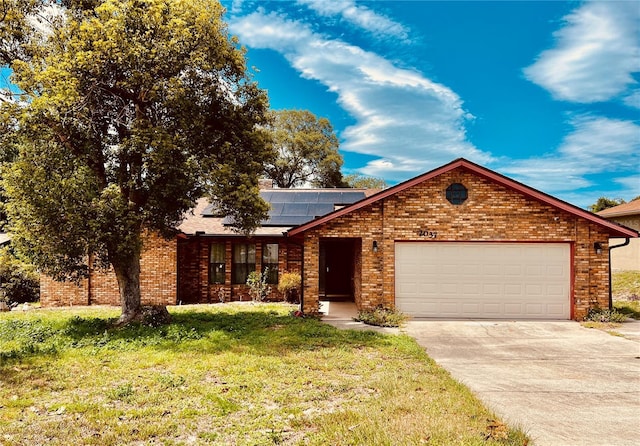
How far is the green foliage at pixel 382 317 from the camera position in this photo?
12.1 m

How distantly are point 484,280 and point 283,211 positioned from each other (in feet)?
30.9

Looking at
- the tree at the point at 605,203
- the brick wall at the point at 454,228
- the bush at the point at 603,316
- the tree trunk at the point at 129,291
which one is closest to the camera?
the tree trunk at the point at 129,291

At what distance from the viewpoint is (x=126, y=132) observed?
37.6ft

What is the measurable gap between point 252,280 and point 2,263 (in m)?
9.80

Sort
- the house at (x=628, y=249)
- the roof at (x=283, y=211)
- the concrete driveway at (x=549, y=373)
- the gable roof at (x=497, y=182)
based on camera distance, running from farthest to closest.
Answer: the house at (x=628, y=249) < the roof at (x=283, y=211) < the gable roof at (x=497, y=182) < the concrete driveway at (x=549, y=373)

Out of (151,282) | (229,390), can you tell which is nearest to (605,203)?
(151,282)

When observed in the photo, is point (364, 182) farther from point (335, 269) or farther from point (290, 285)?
point (290, 285)

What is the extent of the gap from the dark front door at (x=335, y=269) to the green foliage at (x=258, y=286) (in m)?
3.20

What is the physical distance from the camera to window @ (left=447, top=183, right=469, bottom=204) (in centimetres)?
1322

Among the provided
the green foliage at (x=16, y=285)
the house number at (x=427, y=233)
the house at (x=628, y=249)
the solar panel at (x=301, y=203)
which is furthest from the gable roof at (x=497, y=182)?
the green foliage at (x=16, y=285)

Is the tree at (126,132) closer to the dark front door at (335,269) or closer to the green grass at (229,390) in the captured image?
the green grass at (229,390)

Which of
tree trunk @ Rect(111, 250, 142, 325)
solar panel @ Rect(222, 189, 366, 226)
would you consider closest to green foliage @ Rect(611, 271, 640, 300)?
solar panel @ Rect(222, 189, 366, 226)

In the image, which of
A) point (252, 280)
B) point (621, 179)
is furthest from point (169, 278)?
point (621, 179)

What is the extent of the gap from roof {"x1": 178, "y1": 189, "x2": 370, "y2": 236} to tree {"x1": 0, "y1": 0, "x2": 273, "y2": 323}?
188 inches
